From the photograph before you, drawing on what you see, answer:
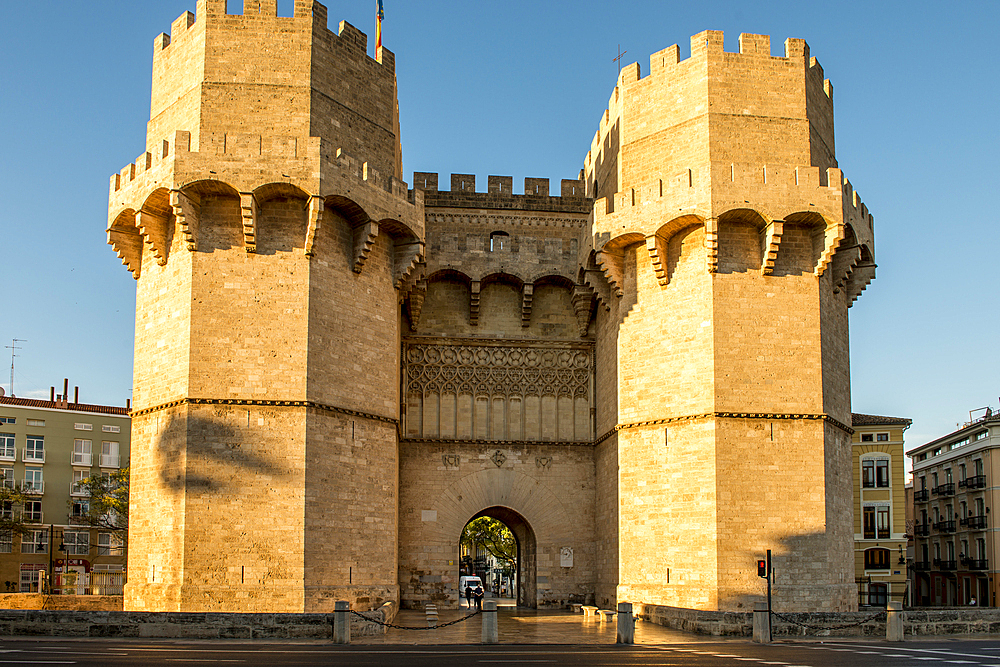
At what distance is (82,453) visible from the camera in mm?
47219

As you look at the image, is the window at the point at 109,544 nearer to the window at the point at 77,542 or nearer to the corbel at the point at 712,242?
the window at the point at 77,542

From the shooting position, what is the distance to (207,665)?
495 inches

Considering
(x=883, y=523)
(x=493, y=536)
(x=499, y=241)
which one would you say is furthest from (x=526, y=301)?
(x=493, y=536)

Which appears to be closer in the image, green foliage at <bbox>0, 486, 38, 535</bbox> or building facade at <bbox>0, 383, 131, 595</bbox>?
green foliage at <bbox>0, 486, 38, 535</bbox>

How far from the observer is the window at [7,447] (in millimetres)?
44812

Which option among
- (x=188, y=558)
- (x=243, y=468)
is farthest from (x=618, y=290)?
(x=188, y=558)

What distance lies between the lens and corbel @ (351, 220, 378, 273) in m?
22.0

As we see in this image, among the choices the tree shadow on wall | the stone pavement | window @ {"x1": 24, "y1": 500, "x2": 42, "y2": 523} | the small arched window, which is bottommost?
the stone pavement

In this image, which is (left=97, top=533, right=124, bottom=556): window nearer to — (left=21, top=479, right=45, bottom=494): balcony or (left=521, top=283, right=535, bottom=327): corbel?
(left=21, top=479, right=45, bottom=494): balcony

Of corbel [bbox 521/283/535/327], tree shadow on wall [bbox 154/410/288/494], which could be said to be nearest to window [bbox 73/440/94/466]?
corbel [bbox 521/283/535/327]

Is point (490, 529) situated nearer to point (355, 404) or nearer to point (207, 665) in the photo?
point (355, 404)

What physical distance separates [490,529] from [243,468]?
109 ft

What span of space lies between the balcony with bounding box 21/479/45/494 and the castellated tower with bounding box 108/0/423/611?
27.5 meters

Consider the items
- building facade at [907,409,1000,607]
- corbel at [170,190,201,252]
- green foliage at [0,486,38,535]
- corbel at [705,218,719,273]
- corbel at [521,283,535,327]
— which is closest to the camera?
corbel at [170,190,201,252]
